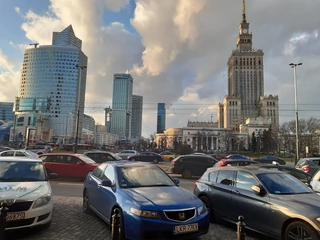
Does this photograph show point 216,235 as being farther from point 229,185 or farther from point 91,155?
point 91,155

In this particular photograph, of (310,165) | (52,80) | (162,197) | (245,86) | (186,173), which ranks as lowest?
(186,173)

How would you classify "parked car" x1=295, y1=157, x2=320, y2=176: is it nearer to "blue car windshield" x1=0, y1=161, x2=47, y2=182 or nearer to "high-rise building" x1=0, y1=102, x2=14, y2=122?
"blue car windshield" x1=0, y1=161, x2=47, y2=182

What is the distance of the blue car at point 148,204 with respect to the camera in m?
4.50

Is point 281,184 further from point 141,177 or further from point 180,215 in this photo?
point 141,177

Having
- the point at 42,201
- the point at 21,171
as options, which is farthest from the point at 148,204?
the point at 21,171

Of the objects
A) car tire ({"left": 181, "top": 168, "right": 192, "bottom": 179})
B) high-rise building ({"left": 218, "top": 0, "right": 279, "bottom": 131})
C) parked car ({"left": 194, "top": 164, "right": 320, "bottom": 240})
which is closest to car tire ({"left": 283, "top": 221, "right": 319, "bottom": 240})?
parked car ({"left": 194, "top": 164, "right": 320, "bottom": 240})

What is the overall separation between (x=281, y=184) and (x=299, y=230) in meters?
1.38

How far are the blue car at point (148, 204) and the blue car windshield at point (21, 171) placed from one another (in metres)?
1.73

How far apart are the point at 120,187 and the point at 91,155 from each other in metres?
14.7

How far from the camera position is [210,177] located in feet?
24.4

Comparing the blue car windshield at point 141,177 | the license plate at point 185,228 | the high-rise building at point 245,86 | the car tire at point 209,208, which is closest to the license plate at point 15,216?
the blue car windshield at point 141,177

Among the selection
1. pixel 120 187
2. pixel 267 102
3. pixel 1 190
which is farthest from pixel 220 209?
pixel 267 102

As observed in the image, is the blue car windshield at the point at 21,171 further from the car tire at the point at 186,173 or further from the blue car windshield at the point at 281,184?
the car tire at the point at 186,173

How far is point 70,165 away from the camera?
14570 millimetres
